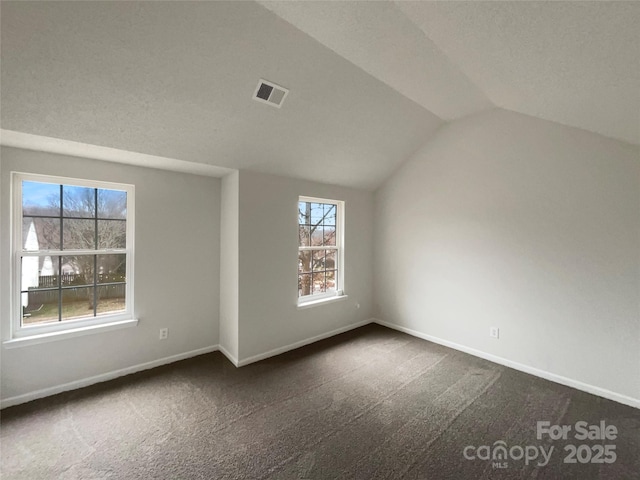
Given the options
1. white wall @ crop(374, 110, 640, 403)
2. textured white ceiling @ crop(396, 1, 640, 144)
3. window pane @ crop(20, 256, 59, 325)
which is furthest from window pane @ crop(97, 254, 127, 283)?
white wall @ crop(374, 110, 640, 403)

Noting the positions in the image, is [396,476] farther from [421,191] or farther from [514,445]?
[421,191]

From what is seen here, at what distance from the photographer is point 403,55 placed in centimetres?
193

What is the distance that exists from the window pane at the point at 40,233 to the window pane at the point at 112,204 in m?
0.34

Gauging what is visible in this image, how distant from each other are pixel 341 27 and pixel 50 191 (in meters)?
2.76

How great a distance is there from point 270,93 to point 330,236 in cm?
220

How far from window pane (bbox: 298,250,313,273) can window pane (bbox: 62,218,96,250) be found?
2.19 m

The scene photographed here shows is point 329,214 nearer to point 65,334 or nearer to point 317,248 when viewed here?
point 317,248

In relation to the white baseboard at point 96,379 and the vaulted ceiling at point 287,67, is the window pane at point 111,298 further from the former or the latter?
the vaulted ceiling at point 287,67

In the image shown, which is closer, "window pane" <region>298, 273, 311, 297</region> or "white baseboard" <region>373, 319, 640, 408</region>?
"white baseboard" <region>373, 319, 640, 408</region>

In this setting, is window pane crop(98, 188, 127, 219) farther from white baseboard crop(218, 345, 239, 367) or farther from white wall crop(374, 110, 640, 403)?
white wall crop(374, 110, 640, 403)

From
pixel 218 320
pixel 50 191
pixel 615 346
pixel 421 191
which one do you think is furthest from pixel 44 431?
pixel 615 346

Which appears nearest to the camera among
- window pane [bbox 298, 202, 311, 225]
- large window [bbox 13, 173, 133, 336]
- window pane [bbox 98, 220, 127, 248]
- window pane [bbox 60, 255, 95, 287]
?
large window [bbox 13, 173, 133, 336]

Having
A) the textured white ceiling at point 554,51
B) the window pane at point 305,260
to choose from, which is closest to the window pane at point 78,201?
the window pane at point 305,260

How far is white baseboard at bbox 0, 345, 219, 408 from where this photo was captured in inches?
84.8
